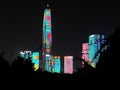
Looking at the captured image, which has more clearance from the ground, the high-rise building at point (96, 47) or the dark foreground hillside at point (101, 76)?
the high-rise building at point (96, 47)

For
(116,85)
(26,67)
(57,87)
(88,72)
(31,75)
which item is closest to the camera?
(116,85)

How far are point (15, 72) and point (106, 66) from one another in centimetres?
249

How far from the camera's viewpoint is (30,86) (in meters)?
→ 3.35

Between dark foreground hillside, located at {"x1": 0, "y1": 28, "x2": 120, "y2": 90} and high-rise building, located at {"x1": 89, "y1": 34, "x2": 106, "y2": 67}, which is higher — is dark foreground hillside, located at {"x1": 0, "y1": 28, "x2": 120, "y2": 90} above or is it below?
below

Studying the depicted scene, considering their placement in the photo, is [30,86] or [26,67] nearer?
[30,86]

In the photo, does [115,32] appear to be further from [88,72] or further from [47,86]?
[47,86]

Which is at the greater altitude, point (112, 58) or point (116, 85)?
point (112, 58)

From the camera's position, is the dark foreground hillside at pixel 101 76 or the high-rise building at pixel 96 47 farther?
the high-rise building at pixel 96 47

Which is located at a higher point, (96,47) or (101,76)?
(96,47)

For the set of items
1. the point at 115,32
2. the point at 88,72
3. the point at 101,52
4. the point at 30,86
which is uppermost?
the point at 115,32

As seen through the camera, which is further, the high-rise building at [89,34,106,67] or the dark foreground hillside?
the high-rise building at [89,34,106,67]

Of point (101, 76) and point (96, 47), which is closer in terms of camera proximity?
point (101, 76)

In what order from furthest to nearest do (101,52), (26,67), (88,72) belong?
(26,67) < (88,72) < (101,52)

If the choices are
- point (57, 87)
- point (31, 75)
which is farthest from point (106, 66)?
point (31, 75)
